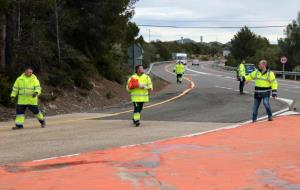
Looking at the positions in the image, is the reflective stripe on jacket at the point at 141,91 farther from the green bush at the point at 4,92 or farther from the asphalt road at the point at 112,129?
the green bush at the point at 4,92

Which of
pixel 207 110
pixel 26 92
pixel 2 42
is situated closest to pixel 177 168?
pixel 26 92

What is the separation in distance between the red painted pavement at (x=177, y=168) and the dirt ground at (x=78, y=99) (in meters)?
9.09

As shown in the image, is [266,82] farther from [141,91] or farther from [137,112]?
[137,112]

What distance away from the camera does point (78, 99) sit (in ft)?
80.7

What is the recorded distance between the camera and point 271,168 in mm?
9336

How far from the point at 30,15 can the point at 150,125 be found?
9036 millimetres

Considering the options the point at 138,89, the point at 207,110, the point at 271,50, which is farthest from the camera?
the point at 271,50

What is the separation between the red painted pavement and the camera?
815cm

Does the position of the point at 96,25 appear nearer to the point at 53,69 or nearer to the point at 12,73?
the point at 53,69

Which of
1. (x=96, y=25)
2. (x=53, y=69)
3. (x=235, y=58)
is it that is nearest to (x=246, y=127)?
(x=53, y=69)

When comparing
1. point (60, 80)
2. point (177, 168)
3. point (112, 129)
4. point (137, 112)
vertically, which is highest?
point (60, 80)

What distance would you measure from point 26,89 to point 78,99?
8.75 meters

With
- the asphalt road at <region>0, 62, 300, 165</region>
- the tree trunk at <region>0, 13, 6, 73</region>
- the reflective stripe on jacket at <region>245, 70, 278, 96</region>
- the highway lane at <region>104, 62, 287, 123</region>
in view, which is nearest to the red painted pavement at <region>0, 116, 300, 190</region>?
the asphalt road at <region>0, 62, 300, 165</region>

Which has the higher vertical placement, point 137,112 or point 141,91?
point 141,91
